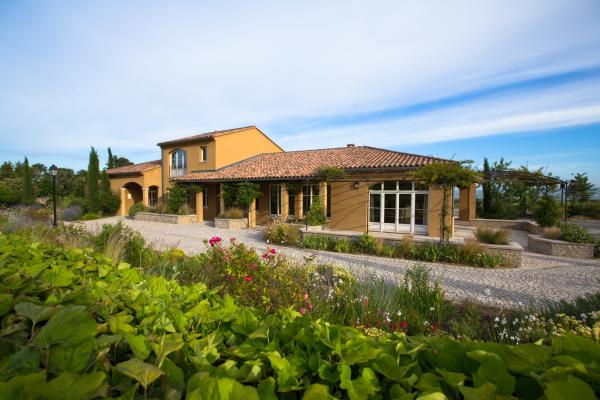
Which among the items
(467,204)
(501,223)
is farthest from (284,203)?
(501,223)

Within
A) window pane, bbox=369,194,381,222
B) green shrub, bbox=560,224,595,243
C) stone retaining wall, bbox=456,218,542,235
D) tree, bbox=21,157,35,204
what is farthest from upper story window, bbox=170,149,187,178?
green shrub, bbox=560,224,595,243

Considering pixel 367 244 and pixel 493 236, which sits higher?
pixel 493 236

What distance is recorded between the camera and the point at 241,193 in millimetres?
18719

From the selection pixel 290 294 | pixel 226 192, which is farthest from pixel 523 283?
pixel 226 192

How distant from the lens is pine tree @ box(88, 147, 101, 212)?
85.5 feet

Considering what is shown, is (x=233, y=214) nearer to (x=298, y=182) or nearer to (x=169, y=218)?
(x=298, y=182)

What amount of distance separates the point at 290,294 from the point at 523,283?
6.67 metres

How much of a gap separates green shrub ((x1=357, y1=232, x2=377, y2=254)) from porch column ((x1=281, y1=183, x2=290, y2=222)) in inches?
293

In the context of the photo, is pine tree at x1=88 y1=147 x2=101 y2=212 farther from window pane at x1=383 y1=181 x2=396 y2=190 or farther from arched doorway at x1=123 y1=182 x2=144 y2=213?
window pane at x1=383 y1=181 x2=396 y2=190

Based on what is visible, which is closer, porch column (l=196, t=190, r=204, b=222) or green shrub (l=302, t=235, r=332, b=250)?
green shrub (l=302, t=235, r=332, b=250)

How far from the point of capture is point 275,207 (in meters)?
20.1

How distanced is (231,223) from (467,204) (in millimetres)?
15176

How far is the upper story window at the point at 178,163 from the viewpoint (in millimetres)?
25375

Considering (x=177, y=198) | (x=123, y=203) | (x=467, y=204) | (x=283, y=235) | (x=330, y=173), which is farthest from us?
(x=123, y=203)
